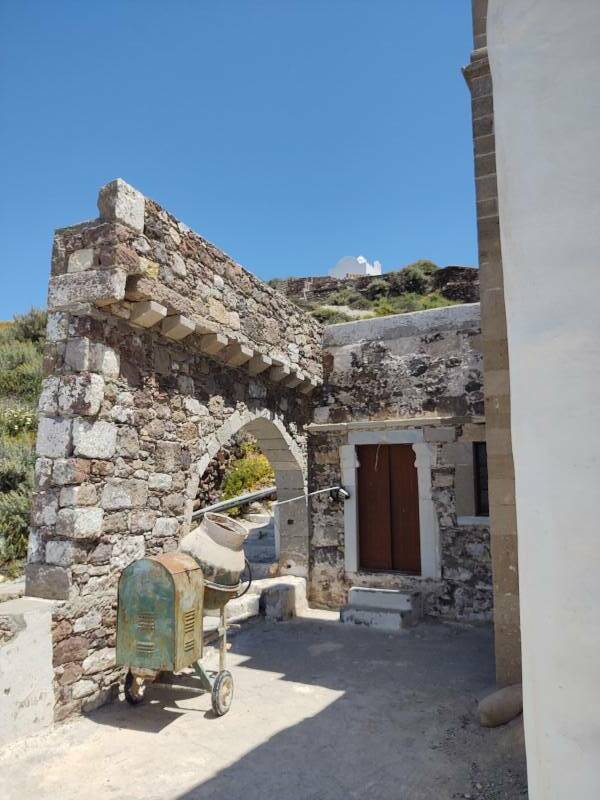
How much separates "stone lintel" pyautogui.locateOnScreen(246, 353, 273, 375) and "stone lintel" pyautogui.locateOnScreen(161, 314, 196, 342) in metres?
1.29

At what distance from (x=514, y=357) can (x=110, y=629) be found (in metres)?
3.71

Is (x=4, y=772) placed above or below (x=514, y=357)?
below

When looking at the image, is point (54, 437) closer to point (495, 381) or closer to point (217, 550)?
point (217, 550)

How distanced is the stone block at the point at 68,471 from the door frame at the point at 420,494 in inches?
173

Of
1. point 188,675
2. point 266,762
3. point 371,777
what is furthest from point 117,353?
point 371,777

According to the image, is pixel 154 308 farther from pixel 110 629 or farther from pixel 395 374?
pixel 395 374

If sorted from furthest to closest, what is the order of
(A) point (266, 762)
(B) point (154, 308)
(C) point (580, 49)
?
1. (B) point (154, 308)
2. (A) point (266, 762)
3. (C) point (580, 49)

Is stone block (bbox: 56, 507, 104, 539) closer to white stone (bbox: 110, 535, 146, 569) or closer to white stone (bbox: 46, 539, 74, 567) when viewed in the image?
white stone (bbox: 46, 539, 74, 567)

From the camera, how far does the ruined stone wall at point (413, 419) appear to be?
22.8 ft

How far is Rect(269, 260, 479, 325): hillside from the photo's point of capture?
73.0 ft

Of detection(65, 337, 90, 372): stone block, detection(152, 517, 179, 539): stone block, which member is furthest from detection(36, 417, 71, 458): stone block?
detection(152, 517, 179, 539): stone block

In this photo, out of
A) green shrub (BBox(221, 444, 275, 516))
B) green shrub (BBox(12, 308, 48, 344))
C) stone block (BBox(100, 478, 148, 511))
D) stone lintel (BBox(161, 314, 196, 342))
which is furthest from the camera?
green shrub (BBox(12, 308, 48, 344))

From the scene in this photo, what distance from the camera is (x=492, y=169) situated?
465 cm

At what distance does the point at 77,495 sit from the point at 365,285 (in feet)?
73.1
